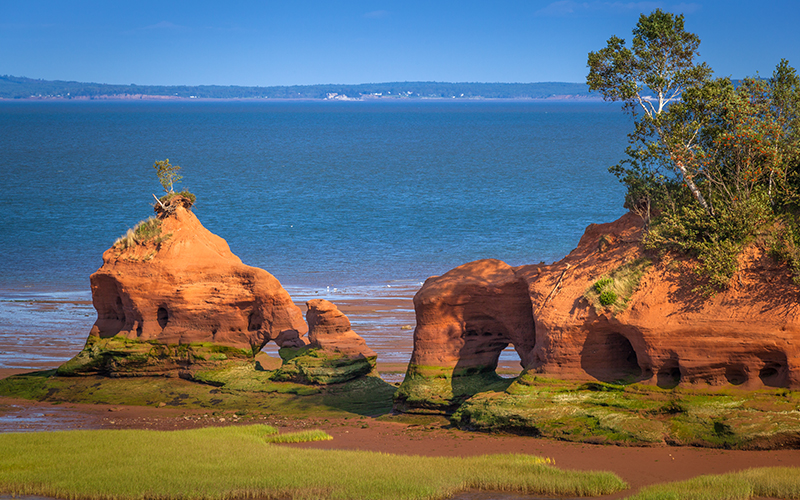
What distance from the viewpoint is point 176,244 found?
29750 millimetres

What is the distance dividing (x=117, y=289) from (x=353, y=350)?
916 cm

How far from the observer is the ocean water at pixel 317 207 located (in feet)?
193

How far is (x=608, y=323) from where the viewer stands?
21.3m

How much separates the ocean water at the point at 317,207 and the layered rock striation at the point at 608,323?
22444 millimetres

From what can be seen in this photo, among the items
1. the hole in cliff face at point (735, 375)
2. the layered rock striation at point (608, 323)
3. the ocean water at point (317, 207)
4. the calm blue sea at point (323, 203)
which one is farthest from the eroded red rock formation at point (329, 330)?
the calm blue sea at point (323, 203)

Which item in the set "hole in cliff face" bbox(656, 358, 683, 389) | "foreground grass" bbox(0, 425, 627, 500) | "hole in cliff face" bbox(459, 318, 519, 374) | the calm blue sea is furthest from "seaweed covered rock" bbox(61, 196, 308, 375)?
the calm blue sea

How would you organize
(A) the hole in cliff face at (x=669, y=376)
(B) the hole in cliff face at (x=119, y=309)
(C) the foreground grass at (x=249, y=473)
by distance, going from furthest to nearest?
(B) the hole in cliff face at (x=119, y=309)
(A) the hole in cliff face at (x=669, y=376)
(C) the foreground grass at (x=249, y=473)

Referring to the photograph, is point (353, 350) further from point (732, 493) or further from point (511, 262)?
point (511, 262)

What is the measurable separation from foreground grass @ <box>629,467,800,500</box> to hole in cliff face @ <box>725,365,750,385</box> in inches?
106

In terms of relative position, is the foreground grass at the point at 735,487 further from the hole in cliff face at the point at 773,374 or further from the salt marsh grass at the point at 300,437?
the salt marsh grass at the point at 300,437

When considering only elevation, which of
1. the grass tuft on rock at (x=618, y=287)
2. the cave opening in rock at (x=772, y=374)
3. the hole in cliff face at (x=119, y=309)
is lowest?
the hole in cliff face at (x=119, y=309)

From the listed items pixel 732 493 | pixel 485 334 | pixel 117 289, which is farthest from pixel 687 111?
pixel 117 289

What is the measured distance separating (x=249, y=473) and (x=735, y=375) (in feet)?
40.3

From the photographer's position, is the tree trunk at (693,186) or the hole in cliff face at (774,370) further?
the tree trunk at (693,186)
